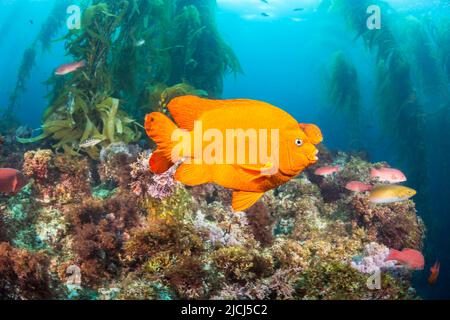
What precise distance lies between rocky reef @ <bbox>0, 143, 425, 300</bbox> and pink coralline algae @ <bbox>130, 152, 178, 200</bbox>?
1cm

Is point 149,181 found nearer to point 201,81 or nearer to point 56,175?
point 56,175

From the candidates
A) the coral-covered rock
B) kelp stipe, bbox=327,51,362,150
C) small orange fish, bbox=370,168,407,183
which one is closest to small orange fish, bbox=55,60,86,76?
the coral-covered rock

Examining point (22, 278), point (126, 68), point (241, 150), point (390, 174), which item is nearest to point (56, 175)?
point (22, 278)

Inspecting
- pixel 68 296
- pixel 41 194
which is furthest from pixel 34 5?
pixel 68 296

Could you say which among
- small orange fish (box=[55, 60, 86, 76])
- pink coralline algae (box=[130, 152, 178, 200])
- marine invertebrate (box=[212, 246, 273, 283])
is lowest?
marine invertebrate (box=[212, 246, 273, 283])

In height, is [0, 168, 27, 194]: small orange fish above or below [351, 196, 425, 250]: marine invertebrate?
above

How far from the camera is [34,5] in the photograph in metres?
35.6

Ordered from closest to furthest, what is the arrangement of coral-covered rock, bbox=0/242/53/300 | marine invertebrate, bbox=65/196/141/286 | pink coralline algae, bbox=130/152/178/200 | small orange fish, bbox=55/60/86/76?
coral-covered rock, bbox=0/242/53/300, marine invertebrate, bbox=65/196/141/286, pink coralline algae, bbox=130/152/178/200, small orange fish, bbox=55/60/86/76

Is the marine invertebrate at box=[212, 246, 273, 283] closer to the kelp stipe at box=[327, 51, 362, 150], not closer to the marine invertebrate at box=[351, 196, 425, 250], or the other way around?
the marine invertebrate at box=[351, 196, 425, 250]

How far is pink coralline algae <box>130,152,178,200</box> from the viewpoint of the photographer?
3.92 m

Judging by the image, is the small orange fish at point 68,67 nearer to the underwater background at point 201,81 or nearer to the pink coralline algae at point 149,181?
the underwater background at point 201,81

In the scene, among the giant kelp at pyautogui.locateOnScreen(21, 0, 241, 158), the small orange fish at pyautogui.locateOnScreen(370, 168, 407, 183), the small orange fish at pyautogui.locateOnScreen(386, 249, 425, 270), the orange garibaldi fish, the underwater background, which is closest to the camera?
the orange garibaldi fish

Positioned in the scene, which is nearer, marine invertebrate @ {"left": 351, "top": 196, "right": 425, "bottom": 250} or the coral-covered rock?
the coral-covered rock
